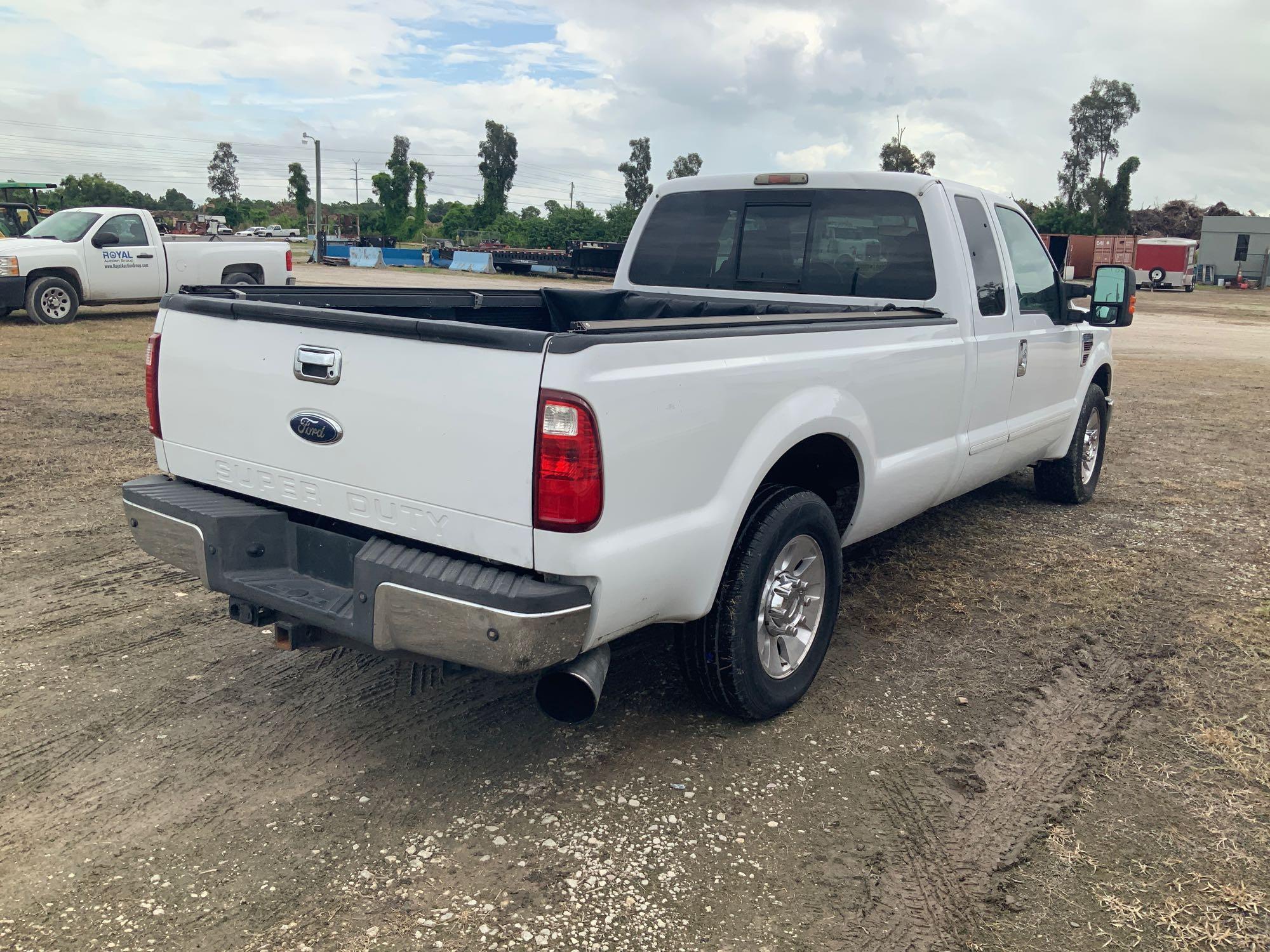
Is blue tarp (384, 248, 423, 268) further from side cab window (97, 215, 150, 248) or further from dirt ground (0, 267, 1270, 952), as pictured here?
dirt ground (0, 267, 1270, 952)

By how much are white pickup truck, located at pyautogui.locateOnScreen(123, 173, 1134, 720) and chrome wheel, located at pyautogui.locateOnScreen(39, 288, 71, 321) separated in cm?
1282

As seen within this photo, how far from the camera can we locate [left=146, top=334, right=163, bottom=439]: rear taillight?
3.53 metres

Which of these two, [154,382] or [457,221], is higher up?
[457,221]

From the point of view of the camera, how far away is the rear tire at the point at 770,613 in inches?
133

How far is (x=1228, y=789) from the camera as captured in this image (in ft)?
10.9

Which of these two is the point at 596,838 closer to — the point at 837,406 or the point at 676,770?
the point at 676,770

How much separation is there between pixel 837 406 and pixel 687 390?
934mm

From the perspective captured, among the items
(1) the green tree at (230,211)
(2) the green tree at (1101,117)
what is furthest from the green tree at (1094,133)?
(1) the green tree at (230,211)

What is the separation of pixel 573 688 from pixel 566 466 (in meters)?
0.69

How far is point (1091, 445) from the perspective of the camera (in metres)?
7.01

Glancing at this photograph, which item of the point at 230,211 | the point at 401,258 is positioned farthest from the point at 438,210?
the point at 401,258

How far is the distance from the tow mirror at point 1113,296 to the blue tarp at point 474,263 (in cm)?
3749

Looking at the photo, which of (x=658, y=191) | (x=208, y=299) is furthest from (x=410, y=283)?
(x=208, y=299)

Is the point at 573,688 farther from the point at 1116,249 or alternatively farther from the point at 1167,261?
the point at 1116,249
